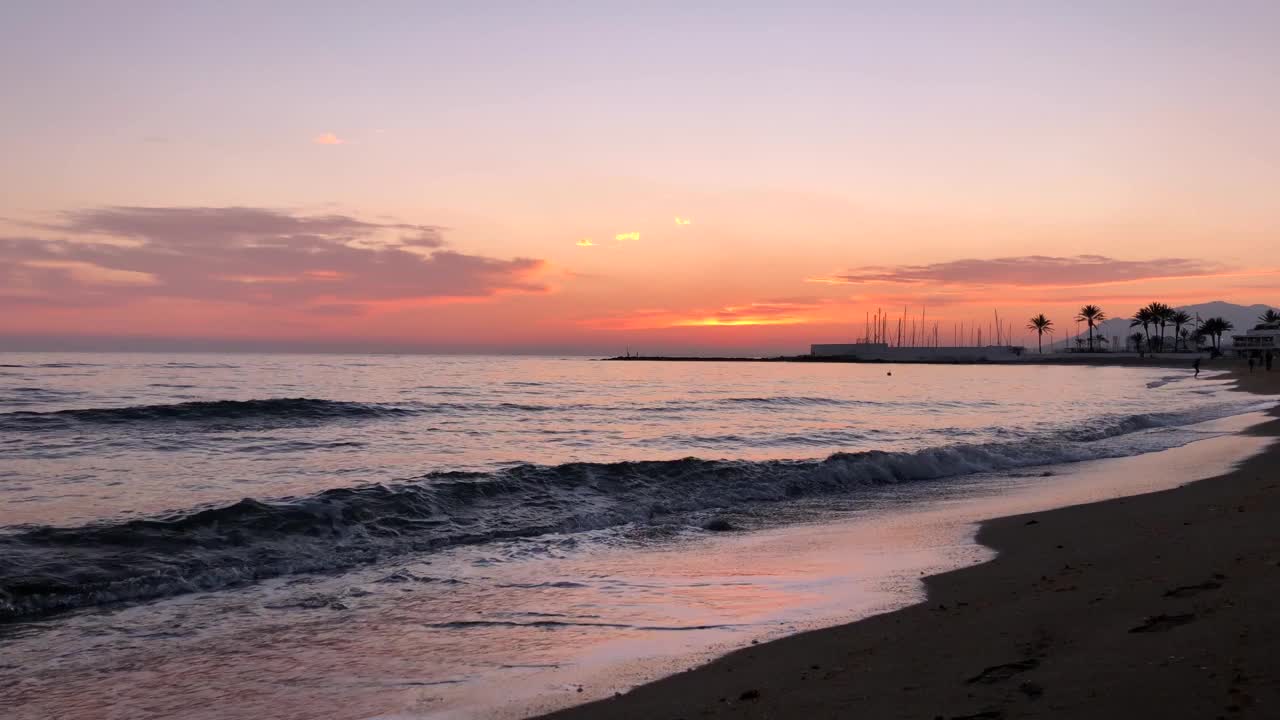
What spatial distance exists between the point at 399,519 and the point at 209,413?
21.0 meters

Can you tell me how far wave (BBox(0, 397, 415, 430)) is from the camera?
27047 mm

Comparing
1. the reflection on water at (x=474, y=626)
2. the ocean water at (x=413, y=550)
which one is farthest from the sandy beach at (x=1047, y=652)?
the ocean water at (x=413, y=550)

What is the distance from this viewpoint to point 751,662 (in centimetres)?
631

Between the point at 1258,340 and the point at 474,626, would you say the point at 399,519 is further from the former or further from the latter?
the point at 1258,340

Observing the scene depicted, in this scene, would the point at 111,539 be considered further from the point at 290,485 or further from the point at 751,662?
the point at 751,662

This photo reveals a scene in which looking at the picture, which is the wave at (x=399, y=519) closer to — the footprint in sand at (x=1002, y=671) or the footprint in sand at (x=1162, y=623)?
the footprint in sand at (x=1002, y=671)

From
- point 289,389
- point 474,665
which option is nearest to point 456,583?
point 474,665

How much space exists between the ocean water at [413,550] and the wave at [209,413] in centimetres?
35

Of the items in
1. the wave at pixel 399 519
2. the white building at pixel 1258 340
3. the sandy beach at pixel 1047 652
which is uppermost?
the white building at pixel 1258 340

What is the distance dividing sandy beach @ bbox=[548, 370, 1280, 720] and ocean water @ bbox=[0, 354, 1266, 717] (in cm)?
87

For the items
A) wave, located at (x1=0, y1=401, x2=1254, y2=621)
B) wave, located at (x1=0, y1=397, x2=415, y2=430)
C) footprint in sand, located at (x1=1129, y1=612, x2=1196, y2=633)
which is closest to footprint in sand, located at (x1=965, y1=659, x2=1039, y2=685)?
footprint in sand, located at (x1=1129, y1=612, x2=1196, y2=633)

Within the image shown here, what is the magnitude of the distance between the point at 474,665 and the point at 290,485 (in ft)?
36.8

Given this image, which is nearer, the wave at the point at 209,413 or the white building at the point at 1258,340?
the wave at the point at 209,413

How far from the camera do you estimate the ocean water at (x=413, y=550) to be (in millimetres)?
6730
